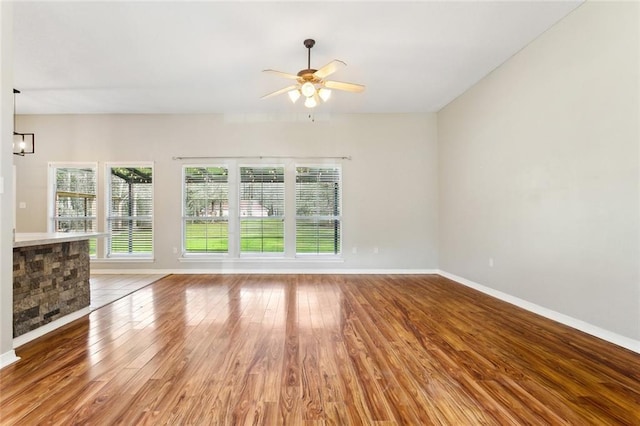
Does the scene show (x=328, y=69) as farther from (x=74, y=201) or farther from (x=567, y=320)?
(x=74, y=201)

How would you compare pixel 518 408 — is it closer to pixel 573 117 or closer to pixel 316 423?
pixel 316 423

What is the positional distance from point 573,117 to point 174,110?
592 cm

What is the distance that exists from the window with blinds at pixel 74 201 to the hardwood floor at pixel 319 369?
127 inches

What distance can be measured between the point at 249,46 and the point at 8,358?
3.57m

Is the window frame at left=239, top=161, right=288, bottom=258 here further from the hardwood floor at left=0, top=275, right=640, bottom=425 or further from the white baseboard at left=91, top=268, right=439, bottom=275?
the hardwood floor at left=0, top=275, right=640, bottom=425

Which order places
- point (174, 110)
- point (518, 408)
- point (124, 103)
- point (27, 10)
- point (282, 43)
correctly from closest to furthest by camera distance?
point (518, 408) → point (27, 10) → point (282, 43) → point (124, 103) → point (174, 110)

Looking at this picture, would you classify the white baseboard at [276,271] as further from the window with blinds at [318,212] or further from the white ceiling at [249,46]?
the white ceiling at [249,46]

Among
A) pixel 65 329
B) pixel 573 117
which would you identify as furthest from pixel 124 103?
pixel 573 117

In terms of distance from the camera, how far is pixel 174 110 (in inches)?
209

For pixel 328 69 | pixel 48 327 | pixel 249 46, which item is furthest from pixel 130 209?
pixel 328 69

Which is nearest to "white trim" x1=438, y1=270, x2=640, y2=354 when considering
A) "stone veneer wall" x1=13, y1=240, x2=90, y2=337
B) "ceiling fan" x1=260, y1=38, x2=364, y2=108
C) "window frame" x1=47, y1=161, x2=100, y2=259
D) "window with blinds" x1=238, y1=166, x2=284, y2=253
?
"ceiling fan" x1=260, y1=38, x2=364, y2=108

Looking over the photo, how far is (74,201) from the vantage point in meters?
5.54

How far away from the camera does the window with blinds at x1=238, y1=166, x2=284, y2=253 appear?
5.59m

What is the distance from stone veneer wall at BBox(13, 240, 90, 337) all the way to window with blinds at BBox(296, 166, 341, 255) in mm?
3320
